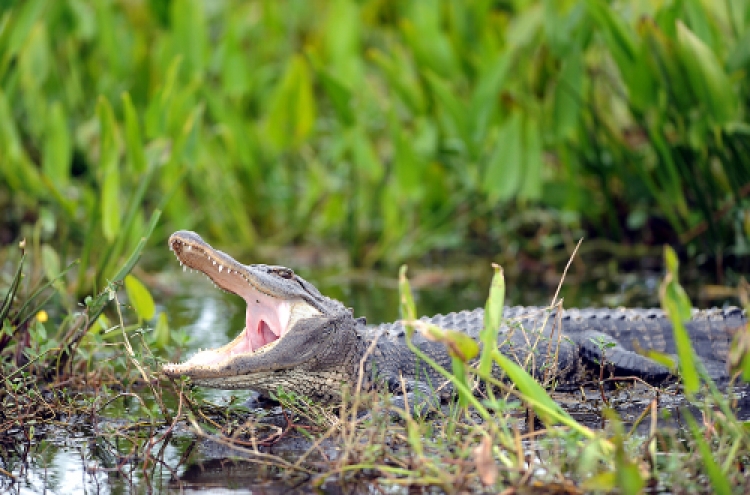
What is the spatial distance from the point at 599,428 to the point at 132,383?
2046mm

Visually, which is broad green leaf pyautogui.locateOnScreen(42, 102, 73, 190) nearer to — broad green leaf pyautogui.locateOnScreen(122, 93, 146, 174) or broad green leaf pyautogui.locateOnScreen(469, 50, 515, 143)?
broad green leaf pyautogui.locateOnScreen(122, 93, 146, 174)

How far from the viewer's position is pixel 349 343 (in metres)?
4.47

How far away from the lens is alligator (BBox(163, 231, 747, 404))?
3984 millimetres

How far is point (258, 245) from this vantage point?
945 cm

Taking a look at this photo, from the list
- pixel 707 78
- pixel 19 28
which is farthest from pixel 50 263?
pixel 707 78

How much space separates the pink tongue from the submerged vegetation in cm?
36

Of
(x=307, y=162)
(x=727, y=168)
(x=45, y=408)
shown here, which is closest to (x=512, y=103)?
(x=727, y=168)

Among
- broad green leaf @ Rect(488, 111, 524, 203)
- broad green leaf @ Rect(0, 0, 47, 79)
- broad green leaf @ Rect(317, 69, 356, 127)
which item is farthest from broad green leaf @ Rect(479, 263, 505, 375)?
broad green leaf @ Rect(0, 0, 47, 79)

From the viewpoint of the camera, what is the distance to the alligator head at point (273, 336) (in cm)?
397

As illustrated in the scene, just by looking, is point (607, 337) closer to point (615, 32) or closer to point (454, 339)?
point (454, 339)

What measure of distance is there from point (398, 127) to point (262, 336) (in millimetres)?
3742

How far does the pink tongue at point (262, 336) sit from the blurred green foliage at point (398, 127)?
5.61ft

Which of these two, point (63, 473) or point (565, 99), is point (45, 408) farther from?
point (565, 99)

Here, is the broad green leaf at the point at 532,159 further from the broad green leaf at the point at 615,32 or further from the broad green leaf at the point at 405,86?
the broad green leaf at the point at 405,86
